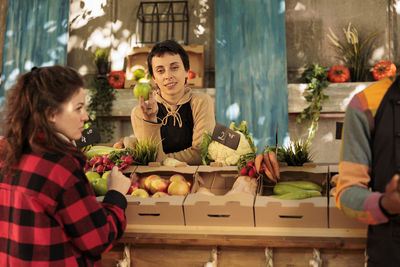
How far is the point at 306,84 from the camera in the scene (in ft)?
15.2

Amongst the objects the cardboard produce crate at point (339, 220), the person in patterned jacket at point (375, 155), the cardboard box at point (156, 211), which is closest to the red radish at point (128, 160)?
the cardboard box at point (156, 211)

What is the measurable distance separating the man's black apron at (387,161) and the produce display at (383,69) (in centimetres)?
365

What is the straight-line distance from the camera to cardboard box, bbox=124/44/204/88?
4.81 metres

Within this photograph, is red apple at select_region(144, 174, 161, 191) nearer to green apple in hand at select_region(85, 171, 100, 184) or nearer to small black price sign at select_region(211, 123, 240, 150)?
green apple in hand at select_region(85, 171, 100, 184)

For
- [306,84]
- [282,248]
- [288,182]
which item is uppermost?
[306,84]

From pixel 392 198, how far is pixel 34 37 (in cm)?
478

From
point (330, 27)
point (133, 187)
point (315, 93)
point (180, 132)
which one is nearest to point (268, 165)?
point (133, 187)

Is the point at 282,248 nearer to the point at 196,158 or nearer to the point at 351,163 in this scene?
the point at 351,163

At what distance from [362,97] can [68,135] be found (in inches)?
33.5

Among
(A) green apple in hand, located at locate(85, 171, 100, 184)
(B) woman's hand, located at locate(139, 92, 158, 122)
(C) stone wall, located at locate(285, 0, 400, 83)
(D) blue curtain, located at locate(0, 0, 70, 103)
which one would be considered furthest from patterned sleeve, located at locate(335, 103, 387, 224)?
(D) blue curtain, located at locate(0, 0, 70, 103)

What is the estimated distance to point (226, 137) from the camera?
1.89 metres

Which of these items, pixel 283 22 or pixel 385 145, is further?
pixel 283 22

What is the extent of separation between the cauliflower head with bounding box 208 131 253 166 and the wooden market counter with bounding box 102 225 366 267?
506mm

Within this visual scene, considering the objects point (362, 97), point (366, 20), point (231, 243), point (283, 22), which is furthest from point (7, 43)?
point (362, 97)
